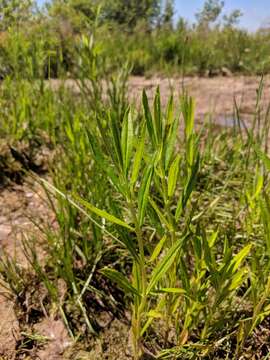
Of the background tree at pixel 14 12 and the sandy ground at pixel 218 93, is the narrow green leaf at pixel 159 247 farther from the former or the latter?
the sandy ground at pixel 218 93

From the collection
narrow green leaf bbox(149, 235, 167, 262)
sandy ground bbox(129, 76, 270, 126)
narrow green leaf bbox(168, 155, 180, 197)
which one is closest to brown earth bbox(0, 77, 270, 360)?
narrow green leaf bbox(168, 155, 180, 197)

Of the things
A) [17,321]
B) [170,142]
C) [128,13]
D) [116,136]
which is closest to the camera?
[116,136]

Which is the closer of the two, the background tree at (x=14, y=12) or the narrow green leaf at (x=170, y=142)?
the narrow green leaf at (x=170, y=142)

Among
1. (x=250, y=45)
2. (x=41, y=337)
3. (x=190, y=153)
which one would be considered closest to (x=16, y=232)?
(x=41, y=337)

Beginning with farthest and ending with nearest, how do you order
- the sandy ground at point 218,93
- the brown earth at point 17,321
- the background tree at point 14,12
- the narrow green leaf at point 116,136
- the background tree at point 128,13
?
1. the background tree at point 128,13
2. the sandy ground at point 218,93
3. the background tree at point 14,12
4. the brown earth at point 17,321
5. the narrow green leaf at point 116,136

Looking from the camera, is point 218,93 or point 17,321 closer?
point 17,321

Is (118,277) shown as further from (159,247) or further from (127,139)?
(127,139)

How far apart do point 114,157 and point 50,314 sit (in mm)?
559

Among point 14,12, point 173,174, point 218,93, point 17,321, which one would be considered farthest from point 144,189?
point 218,93

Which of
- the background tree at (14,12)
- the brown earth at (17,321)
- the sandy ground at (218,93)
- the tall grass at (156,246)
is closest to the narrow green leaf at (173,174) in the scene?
the tall grass at (156,246)

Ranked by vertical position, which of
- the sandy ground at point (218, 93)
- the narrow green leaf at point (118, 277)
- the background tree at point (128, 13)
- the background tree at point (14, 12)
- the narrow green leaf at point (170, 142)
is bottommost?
the narrow green leaf at point (118, 277)

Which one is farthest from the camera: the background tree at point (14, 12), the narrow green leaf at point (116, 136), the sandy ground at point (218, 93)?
the sandy ground at point (218, 93)

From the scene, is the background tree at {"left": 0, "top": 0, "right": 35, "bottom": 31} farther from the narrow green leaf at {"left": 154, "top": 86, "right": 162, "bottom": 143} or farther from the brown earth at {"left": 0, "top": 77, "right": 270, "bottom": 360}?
the narrow green leaf at {"left": 154, "top": 86, "right": 162, "bottom": 143}

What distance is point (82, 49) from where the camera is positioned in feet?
5.11
